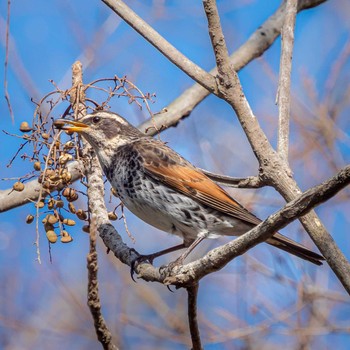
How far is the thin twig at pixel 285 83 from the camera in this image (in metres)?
4.46

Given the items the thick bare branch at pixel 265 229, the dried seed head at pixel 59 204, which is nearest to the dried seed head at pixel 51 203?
the dried seed head at pixel 59 204

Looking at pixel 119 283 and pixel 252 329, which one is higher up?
pixel 119 283

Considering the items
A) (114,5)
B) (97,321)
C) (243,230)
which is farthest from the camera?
(243,230)

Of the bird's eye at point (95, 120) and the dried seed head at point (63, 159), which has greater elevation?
the bird's eye at point (95, 120)

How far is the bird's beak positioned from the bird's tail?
1600 millimetres

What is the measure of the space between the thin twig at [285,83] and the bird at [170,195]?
2.23 ft

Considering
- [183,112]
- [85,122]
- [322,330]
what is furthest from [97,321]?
[183,112]

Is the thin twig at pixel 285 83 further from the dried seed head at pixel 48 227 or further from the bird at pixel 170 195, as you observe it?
the dried seed head at pixel 48 227

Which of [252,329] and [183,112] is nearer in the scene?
[252,329]

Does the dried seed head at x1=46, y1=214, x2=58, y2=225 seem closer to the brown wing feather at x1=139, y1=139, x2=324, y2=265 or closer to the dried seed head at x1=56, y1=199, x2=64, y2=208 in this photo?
the dried seed head at x1=56, y1=199, x2=64, y2=208

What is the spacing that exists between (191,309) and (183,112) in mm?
2609

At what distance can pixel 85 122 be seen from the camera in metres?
5.32

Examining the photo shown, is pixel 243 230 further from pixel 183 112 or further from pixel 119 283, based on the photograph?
pixel 119 283

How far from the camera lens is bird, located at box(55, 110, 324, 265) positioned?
497 centimetres
